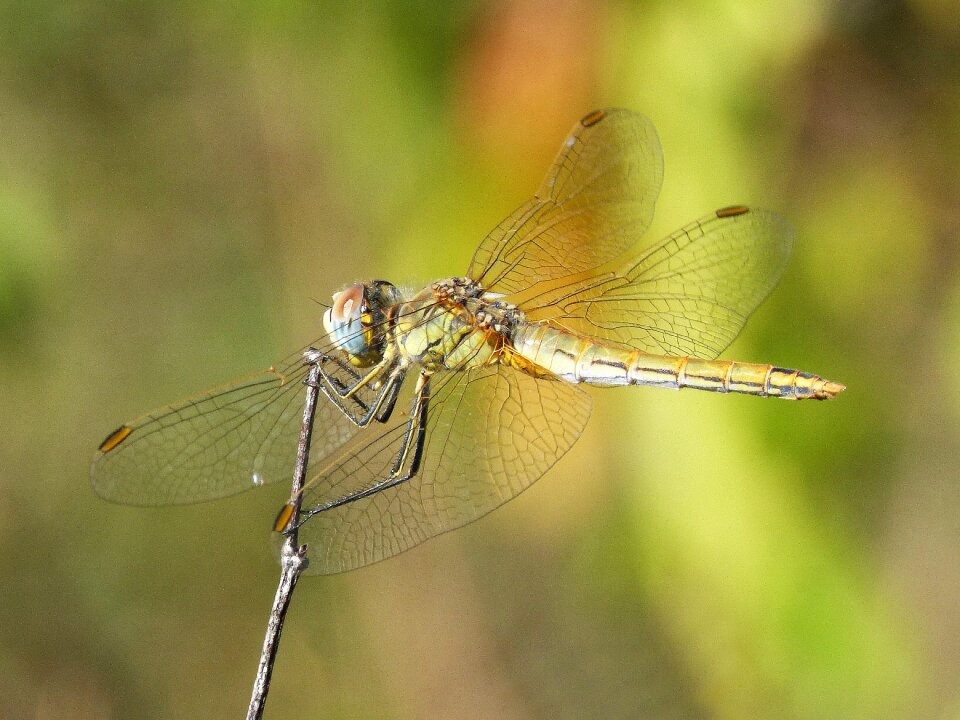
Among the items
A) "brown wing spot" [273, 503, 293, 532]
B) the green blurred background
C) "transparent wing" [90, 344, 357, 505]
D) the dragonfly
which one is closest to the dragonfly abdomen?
the dragonfly

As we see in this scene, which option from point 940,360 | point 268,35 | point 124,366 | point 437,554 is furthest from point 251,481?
point 940,360

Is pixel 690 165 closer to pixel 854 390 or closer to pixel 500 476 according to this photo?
pixel 854 390

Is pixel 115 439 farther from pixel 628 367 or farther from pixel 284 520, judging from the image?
pixel 628 367

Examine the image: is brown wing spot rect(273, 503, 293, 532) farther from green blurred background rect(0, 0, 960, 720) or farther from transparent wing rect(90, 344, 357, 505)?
green blurred background rect(0, 0, 960, 720)

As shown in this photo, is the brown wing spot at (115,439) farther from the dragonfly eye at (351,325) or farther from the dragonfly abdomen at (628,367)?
the dragonfly abdomen at (628,367)

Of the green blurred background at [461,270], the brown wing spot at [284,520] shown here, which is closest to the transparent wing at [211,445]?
the brown wing spot at [284,520]
